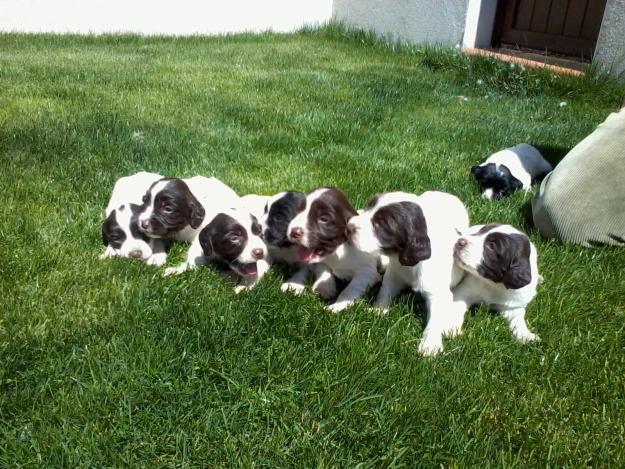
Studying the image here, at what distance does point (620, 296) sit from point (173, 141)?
13.8 ft

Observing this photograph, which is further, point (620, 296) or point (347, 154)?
point (347, 154)

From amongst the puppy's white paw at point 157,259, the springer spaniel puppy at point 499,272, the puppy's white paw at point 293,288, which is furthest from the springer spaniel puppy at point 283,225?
the springer spaniel puppy at point 499,272

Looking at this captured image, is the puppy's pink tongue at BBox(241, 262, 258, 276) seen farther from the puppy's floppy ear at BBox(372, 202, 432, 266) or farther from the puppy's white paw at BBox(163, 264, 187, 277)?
the puppy's floppy ear at BBox(372, 202, 432, 266)

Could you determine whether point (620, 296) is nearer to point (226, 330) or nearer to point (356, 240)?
point (356, 240)

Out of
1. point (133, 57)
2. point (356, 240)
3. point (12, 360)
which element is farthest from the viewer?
point (133, 57)

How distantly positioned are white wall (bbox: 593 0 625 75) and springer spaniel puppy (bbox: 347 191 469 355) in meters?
7.18

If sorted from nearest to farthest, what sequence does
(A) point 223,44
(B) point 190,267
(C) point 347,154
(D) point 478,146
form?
(B) point 190,267 → (C) point 347,154 → (D) point 478,146 → (A) point 223,44

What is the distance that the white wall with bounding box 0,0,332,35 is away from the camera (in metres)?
12.4

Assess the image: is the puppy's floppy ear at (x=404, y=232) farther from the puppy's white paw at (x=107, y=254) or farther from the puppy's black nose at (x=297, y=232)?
the puppy's white paw at (x=107, y=254)

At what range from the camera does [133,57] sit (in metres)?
10.4

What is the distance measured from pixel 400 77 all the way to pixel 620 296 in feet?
21.3

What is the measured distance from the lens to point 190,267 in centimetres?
388

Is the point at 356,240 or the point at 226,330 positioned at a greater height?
the point at 356,240

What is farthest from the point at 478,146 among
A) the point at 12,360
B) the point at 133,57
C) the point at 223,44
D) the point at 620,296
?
the point at 223,44
